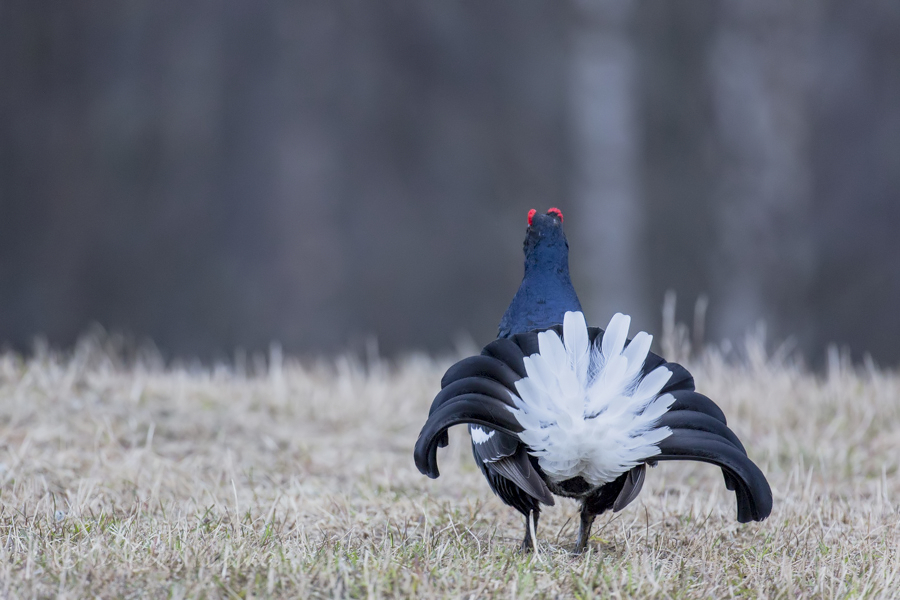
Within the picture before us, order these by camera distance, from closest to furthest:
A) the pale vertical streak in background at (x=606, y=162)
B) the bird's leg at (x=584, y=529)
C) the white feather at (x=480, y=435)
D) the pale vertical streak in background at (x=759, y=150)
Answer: the white feather at (x=480, y=435)
the bird's leg at (x=584, y=529)
the pale vertical streak in background at (x=759, y=150)
the pale vertical streak in background at (x=606, y=162)

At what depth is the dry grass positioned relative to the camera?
1.88m

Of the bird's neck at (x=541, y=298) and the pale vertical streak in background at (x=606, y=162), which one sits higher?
the pale vertical streak in background at (x=606, y=162)

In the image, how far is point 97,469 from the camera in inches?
116

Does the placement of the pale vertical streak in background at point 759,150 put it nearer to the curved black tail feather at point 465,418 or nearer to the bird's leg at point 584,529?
the bird's leg at point 584,529

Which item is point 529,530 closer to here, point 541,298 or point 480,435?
point 480,435

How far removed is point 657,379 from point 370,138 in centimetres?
972

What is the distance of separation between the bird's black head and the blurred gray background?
7006mm

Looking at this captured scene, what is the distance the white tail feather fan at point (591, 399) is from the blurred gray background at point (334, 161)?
749 centimetres

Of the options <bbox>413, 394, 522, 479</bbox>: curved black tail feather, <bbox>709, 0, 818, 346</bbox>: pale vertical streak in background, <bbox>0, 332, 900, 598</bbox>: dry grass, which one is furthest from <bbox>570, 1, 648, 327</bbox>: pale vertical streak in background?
<bbox>413, 394, 522, 479</bbox>: curved black tail feather

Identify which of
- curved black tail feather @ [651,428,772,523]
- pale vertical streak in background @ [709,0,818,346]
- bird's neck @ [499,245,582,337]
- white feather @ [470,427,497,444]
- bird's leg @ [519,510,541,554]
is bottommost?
bird's leg @ [519,510,541,554]

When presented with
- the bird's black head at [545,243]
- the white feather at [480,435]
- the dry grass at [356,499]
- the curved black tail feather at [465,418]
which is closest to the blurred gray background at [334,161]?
the dry grass at [356,499]

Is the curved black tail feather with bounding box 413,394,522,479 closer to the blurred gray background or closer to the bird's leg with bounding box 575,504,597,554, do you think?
the bird's leg with bounding box 575,504,597,554

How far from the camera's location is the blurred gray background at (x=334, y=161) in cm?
993

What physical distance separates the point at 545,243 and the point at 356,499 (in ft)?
3.22
